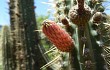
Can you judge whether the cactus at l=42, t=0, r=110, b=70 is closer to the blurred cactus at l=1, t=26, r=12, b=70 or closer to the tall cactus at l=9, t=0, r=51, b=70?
the tall cactus at l=9, t=0, r=51, b=70

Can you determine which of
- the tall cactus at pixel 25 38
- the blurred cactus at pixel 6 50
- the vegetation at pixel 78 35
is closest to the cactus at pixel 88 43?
the vegetation at pixel 78 35

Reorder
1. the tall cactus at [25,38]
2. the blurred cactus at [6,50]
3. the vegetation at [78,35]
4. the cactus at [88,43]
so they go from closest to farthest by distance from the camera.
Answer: the vegetation at [78,35]
the cactus at [88,43]
the tall cactus at [25,38]
the blurred cactus at [6,50]

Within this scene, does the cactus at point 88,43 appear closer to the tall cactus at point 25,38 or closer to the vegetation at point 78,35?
the vegetation at point 78,35

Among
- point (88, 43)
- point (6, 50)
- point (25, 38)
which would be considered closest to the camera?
point (88, 43)

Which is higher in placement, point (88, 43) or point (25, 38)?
point (88, 43)

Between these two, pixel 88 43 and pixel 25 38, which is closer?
pixel 88 43

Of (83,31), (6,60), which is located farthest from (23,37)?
(83,31)

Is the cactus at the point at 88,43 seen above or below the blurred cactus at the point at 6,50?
above

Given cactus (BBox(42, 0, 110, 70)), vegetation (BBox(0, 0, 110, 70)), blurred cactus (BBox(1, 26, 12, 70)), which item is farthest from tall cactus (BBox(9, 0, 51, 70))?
cactus (BBox(42, 0, 110, 70))

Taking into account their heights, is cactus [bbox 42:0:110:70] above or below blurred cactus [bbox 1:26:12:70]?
above

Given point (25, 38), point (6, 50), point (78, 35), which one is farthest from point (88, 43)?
point (6, 50)

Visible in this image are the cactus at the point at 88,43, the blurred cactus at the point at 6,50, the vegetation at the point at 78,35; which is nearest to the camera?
the vegetation at the point at 78,35

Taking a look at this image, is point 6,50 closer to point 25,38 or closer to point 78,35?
point 25,38

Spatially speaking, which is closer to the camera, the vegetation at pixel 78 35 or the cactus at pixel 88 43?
the vegetation at pixel 78 35
